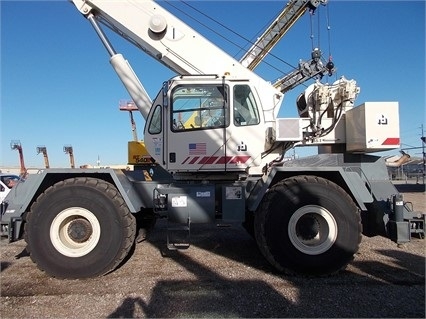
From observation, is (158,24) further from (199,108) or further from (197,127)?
(197,127)

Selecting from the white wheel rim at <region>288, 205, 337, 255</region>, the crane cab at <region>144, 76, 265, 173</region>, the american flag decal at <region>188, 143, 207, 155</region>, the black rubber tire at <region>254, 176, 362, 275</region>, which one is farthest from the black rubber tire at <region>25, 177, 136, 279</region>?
the white wheel rim at <region>288, 205, 337, 255</region>

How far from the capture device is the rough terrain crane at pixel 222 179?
19.3 feet

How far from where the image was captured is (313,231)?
5977 millimetres

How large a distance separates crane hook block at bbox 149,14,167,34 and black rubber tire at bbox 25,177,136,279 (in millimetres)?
3227

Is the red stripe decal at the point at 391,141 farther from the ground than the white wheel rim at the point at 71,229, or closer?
farther from the ground

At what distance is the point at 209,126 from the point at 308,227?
2.37 meters

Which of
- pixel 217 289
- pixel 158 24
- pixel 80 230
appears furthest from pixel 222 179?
pixel 158 24

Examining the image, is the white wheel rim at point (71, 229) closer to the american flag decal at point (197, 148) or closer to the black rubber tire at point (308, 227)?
the american flag decal at point (197, 148)

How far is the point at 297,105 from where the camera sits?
24.5ft

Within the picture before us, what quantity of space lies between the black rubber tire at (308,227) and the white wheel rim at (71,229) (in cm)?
265

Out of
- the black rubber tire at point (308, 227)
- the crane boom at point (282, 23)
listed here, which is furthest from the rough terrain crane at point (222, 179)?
the crane boom at point (282, 23)

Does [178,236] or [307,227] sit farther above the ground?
[307,227]

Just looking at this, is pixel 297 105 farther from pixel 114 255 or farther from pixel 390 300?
pixel 114 255

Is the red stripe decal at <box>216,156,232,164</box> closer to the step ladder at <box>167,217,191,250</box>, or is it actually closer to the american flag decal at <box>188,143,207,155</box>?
the american flag decal at <box>188,143,207,155</box>
